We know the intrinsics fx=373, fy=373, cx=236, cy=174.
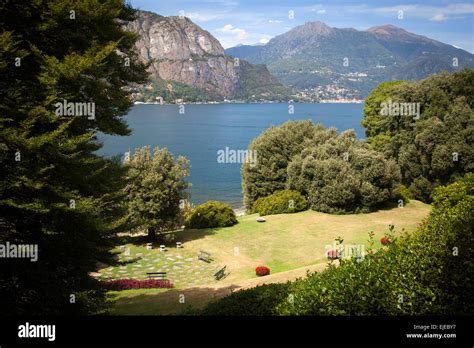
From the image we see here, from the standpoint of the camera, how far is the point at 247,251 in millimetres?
26969

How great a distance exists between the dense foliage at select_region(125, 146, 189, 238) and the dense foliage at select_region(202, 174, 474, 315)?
70.8ft

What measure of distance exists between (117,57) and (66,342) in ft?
29.3

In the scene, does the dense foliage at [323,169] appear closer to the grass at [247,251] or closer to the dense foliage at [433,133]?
the grass at [247,251]

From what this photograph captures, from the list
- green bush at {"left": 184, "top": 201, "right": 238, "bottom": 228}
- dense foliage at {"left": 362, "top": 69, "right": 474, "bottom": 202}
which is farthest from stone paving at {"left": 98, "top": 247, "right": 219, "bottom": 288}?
dense foliage at {"left": 362, "top": 69, "right": 474, "bottom": 202}

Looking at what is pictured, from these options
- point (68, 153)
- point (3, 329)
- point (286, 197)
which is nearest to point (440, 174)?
point (286, 197)

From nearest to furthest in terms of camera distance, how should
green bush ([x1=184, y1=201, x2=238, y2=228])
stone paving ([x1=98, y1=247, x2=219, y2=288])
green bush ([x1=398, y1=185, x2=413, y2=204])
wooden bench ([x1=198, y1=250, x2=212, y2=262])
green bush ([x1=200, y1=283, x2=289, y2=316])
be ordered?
green bush ([x1=200, y1=283, x2=289, y2=316]) → stone paving ([x1=98, y1=247, x2=219, y2=288]) → wooden bench ([x1=198, y1=250, x2=212, y2=262]) → green bush ([x1=184, y1=201, x2=238, y2=228]) → green bush ([x1=398, y1=185, x2=413, y2=204])

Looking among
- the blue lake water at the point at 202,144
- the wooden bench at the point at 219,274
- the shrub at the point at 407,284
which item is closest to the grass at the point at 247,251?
Answer: the wooden bench at the point at 219,274

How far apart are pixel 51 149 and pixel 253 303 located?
22.0 feet

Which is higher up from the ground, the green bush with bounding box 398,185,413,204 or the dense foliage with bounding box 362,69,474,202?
the dense foliage with bounding box 362,69,474,202

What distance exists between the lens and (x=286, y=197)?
35.8 m

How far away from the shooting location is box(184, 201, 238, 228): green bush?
33.0 meters

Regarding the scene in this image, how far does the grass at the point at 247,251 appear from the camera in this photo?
61.7ft

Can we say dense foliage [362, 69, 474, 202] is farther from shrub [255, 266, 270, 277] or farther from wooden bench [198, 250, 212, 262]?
wooden bench [198, 250, 212, 262]

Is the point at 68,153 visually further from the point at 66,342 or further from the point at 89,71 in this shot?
the point at 66,342
